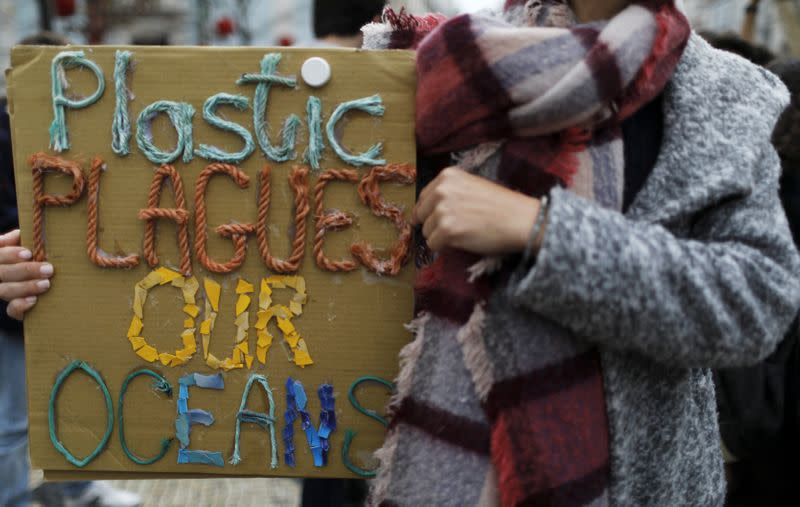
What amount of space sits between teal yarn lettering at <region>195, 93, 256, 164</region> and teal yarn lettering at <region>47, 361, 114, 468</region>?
0.37m

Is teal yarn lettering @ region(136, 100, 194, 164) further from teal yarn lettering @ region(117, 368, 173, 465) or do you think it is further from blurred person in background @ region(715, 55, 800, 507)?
Result: blurred person in background @ region(715, 55, 800, 507)

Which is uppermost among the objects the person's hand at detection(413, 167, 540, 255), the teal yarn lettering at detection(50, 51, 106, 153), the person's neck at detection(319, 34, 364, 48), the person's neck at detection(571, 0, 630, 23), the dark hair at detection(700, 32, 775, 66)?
the person's neck at detection(571, 0, 630, 23)

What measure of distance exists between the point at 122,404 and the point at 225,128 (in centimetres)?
45

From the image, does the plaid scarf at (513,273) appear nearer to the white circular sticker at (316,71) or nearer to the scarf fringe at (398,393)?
the scarf fringe at (398,393)

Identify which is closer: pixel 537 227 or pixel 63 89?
pixel 537 227

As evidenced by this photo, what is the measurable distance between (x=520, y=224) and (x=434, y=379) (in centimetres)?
25

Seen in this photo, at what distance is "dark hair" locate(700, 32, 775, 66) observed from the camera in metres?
2.84

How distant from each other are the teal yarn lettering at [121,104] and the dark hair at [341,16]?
5.64 feet

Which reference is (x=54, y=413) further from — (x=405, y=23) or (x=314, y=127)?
(x=405, y=23)

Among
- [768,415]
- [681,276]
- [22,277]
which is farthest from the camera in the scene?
[768,415]

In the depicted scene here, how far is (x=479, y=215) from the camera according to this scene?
3.07 feet

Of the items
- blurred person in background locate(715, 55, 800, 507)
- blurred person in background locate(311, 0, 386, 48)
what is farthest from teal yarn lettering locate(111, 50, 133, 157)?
blurred person in background locate(311, 0, 386, 48)

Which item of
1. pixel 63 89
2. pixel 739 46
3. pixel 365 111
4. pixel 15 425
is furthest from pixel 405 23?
pixel 15 425

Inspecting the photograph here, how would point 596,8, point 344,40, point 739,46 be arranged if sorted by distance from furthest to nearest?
1. point 739,46
2. point 344,40
3. point 596,8
